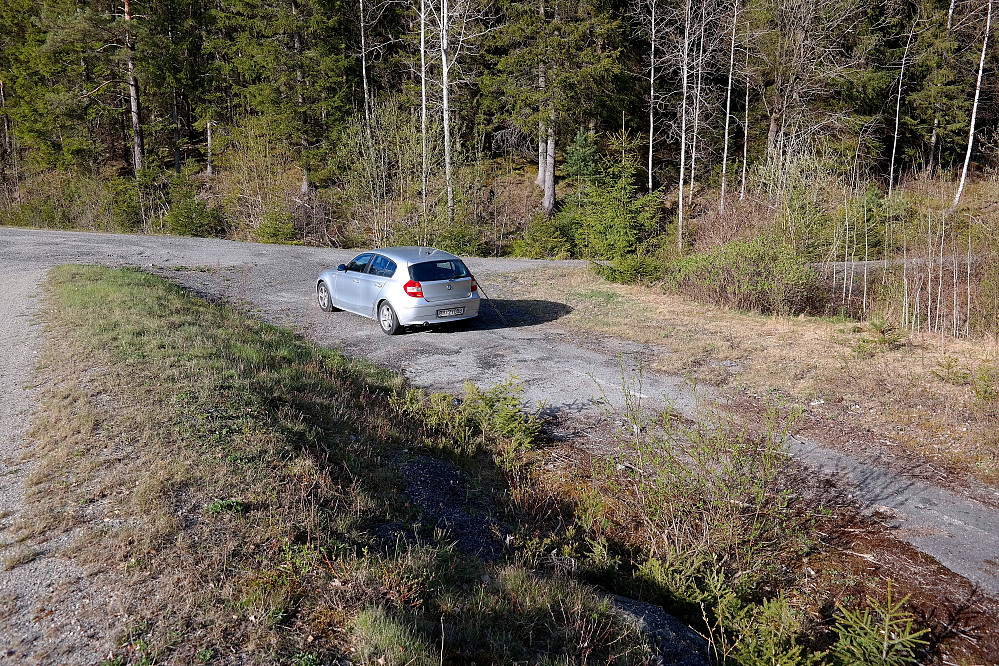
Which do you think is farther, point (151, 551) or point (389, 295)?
point (389, 295)

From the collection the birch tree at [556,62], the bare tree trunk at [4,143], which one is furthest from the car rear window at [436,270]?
the bare tree trunk at [4,143]

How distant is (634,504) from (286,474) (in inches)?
125

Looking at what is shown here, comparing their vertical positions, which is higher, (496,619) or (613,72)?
(613,72)

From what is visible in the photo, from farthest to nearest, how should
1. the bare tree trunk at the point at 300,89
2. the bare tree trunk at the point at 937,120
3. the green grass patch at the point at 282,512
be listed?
the bare tree trunk at the point at 937,120 < the bare tree trunk at the point at 300,89 < the green grass patch at the point at 282,512

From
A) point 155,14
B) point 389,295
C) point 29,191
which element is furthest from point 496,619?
point 29,191

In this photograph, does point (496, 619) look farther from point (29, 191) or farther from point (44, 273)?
point (29, 191)

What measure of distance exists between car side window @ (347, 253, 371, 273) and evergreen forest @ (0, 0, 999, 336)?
11007mm

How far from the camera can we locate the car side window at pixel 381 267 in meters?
12.1

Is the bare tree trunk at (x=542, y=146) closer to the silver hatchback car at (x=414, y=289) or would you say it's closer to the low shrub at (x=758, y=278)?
the low shrub at (x=758, y=278)

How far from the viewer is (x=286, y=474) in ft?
17.1

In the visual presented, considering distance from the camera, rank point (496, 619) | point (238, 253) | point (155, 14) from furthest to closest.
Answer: point (155, 14)
point (238, 253)
point (496, 619)

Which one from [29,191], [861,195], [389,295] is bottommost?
[389,295]

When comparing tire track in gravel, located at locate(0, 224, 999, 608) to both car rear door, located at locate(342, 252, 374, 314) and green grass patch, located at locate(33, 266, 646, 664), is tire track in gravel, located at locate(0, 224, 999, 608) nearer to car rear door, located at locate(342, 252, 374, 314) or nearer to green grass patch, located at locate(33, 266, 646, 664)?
car rear door, located at locate(342, 252, 374, 314)

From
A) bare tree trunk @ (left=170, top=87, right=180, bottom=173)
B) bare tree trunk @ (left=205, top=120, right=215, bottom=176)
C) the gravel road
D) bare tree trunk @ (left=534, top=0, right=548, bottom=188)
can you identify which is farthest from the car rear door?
bare tree trunk @ (left=170, top=87, right=180, bottom=173)
